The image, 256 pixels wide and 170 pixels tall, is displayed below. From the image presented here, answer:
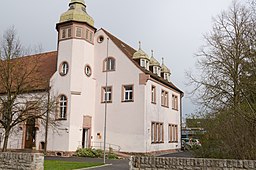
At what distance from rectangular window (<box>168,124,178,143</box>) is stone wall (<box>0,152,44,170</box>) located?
2162 centimetres

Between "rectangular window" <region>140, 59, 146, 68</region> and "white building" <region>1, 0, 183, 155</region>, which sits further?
"rectangular window" <region>140, 59, 146, 68</region>

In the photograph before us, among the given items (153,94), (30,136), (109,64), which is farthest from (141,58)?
(30,136)

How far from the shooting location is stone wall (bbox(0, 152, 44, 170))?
545 inches

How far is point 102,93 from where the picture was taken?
29219mm

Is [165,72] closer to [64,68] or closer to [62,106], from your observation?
[64,68]

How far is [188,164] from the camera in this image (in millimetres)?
11203

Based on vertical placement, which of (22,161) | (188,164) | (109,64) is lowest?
(22,161)

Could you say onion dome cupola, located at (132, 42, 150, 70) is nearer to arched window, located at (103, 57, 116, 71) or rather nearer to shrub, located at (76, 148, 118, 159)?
arched window, located at (103, 57, 116, 71)

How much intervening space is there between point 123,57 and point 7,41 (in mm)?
10702

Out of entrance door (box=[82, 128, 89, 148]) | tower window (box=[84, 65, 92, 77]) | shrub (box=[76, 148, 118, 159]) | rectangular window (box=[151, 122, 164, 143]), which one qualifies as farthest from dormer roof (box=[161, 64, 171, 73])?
shrub (box=[76, 148, 118, 159])

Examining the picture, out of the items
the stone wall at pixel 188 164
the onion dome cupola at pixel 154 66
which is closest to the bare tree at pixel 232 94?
the stone wall at pixel 188 164

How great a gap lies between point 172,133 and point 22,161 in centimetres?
2313

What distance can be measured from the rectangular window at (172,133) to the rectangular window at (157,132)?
274cm

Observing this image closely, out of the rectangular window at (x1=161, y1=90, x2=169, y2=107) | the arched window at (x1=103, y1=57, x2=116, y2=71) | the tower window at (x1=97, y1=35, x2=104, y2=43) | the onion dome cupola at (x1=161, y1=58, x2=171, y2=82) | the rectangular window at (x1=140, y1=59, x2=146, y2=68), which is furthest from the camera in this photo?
the onion dome cupola at (x1=161, y1=58, x2=171, y2=82)
